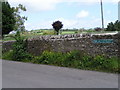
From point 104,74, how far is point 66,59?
3.53 m

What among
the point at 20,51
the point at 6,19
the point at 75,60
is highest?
the point at 6,19

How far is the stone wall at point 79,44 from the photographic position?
516 inches

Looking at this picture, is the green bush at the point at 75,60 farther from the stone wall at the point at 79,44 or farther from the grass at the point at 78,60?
the stone wall at the point at 79,44

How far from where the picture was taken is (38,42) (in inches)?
675

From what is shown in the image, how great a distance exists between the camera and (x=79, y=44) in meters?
14.5

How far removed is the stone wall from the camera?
1311 centimetres

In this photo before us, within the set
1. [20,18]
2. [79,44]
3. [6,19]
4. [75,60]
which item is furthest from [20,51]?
[20,18]

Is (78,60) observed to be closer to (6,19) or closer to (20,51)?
(20,51)

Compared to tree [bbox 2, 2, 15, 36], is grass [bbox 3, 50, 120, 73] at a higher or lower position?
lower

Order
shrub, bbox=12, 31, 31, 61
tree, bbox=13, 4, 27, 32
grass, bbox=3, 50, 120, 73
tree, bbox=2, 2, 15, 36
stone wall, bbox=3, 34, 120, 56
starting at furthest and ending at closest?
tree, bbox=13, 4, 27, 32, tree, bbox=2, 2, 15, 36, shrub, bbox=12, 31, 31, 61, stone wall, bbox=3, 34, 120, 56, grass, bbox=3, 50, 120, 73

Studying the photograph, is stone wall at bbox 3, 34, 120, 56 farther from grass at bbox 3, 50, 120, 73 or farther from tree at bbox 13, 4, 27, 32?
tree at bbox 13, 4, 27, 32

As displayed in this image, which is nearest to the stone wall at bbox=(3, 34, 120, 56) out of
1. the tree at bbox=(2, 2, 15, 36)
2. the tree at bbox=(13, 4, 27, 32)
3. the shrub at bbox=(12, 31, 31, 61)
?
the shrub at bbox=(12, 31, 31, 61)

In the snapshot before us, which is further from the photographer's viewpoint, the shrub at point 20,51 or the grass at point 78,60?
the shrub at point 20,51

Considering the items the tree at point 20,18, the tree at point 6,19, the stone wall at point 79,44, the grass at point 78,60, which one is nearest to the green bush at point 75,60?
the grass at point 78,60
